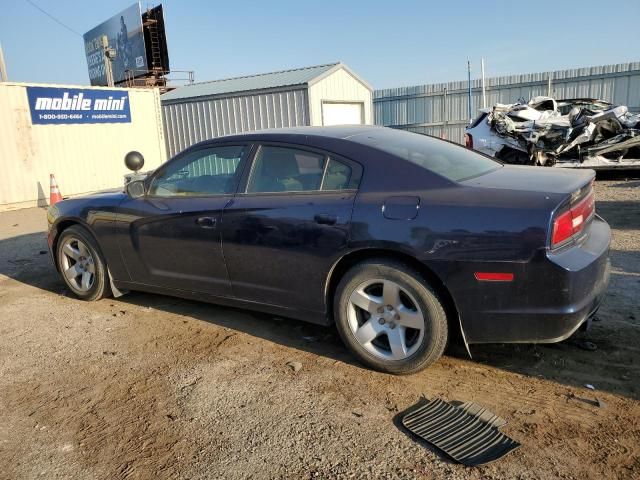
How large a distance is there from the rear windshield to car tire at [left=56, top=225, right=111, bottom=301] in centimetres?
275

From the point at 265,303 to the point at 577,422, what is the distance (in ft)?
6.89

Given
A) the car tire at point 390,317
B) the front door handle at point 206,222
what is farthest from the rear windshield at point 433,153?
the front door handle at point 206,222

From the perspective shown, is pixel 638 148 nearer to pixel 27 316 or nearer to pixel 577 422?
pixel 577 422

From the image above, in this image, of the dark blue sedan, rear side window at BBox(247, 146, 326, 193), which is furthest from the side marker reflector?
rear side window at BBox(247, 146, 326, 193)

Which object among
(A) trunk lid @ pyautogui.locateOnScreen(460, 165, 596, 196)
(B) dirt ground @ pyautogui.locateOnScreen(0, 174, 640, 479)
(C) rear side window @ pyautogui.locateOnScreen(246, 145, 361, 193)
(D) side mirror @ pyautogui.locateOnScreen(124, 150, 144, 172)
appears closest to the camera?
(B) dirt ground @ pyautogui.locateOnScreen(0, 174, 640, 479)

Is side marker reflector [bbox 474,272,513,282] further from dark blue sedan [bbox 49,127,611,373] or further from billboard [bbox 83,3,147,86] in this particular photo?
billboard [bbox 83,3,147,86]

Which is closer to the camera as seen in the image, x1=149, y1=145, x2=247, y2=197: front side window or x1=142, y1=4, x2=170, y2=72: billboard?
x1=149, y1=145, x2=247, y2=197: front side window

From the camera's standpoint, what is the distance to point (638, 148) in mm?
10141

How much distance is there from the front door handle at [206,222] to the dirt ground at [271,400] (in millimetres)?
878

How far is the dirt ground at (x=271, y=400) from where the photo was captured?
8.14 feet

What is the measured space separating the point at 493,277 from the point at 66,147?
39.7 ft

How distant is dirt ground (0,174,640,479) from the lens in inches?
97.7

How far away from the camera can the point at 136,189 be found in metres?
4.39

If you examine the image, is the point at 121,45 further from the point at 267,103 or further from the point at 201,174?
the point at 201,174
